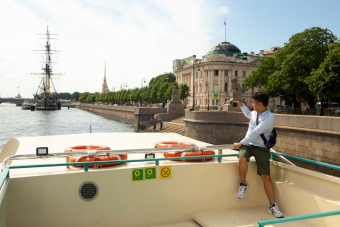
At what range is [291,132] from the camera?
18.2 m

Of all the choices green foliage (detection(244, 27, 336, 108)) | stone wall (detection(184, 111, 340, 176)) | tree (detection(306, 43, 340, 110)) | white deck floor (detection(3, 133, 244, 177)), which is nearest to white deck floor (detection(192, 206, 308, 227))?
white deck floor (detection(3, 133, 244, 177))

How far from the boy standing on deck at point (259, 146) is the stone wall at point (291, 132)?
1233 cm

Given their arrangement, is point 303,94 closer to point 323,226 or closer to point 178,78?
point 323,226

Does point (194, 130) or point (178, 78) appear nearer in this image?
point (194, 130)

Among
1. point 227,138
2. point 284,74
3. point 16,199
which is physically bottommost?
point 227,138

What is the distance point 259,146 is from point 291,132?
591 inches

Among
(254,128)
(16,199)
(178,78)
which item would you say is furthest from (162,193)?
(178,78)

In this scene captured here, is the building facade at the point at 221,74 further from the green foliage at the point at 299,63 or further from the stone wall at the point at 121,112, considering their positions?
the green foliage at the point at 299,63

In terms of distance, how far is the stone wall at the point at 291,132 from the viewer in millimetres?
15359

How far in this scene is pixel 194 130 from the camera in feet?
81.2

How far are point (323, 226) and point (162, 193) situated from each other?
2166 mm

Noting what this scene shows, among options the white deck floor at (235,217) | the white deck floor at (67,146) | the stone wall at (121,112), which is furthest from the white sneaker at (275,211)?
the stone wall at (121,112)

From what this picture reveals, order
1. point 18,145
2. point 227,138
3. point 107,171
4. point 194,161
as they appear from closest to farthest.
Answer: point 107,171
point 194,161
point 18,145
point 227,138

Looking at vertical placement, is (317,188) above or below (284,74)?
below
